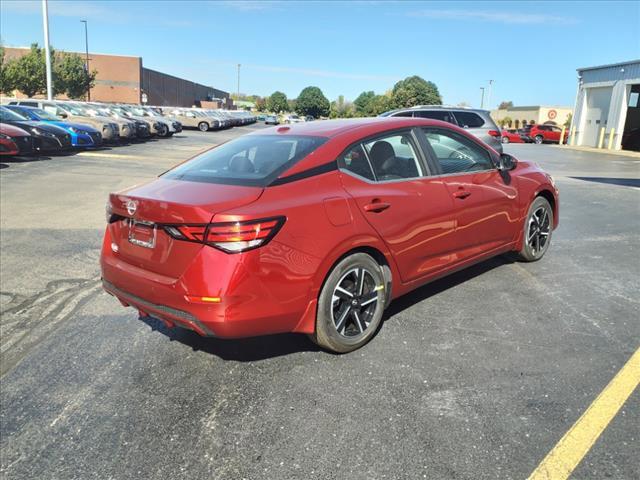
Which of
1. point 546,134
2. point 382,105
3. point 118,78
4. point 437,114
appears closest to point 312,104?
point 382,105

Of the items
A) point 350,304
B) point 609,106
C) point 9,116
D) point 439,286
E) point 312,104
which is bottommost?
point 439,286

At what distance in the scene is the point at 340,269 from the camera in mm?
3410

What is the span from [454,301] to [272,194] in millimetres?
2201

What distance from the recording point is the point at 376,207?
11.8 feet

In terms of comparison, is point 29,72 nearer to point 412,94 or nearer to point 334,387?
point 412,94

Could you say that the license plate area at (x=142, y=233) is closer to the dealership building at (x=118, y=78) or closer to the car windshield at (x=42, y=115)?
the car windshield at (x=42, y=115)

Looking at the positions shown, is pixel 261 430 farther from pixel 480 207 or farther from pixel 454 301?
pixel 480 207

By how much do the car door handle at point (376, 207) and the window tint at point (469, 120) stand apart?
→ 33.2 ft

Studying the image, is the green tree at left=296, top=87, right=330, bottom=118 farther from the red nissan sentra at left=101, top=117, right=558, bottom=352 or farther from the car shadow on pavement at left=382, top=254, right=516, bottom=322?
the red nissan sentra at left=101, top=117, right=558, bottom=352

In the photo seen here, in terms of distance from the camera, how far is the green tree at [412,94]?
248ft

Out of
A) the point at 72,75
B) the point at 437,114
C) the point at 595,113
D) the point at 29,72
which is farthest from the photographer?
the point at 72,75

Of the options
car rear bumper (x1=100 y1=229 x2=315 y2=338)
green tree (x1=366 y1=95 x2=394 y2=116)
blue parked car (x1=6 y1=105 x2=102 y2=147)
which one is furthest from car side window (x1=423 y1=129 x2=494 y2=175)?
green tree (x1=366 y1=95 x2=394 y2=116)

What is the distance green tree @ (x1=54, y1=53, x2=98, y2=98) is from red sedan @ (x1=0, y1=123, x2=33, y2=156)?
5066 centimetres

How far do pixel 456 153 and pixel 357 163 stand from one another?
1.34 metres
